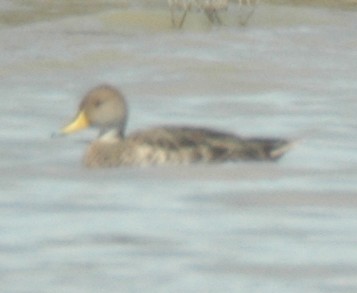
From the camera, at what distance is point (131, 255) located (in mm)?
9898

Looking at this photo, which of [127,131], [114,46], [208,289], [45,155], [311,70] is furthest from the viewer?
[114,46]

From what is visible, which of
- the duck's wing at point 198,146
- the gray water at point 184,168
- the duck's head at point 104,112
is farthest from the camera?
the duck's head at point 104,112

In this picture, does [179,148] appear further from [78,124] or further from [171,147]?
[78,124]

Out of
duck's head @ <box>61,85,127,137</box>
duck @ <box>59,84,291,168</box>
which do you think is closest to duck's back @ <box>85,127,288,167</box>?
duck @ <box>59,84,291,168</box>

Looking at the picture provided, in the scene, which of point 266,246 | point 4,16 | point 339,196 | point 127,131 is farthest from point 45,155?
point 4,16

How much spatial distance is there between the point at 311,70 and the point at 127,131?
3299 millimetres

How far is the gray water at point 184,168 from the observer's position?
970 centimetres

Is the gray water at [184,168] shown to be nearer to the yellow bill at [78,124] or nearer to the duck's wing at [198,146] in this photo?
the duck's wing at [198,146]

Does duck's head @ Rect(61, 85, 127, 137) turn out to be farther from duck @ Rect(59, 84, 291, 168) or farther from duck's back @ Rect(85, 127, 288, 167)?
duck's back @ Rect(85, 127, 288, 167)

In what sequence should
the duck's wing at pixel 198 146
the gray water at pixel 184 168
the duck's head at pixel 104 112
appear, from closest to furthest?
the gray water at pixel 184 168, the duck's wing at pixel 198 146, the duck's head at pixel 104 112

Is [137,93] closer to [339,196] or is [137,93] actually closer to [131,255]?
[339,196]

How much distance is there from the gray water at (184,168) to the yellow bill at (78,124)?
0.18 m

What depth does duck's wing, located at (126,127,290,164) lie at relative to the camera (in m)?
12.2

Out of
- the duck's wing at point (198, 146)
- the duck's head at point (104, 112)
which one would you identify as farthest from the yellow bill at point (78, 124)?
the duck's wing at point (198, 146)
